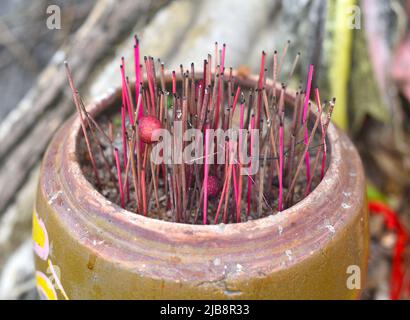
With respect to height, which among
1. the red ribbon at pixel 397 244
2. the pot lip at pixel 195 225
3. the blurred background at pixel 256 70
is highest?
the blurred background at pixel 256 70

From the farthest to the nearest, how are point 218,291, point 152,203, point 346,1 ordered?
point 346,1 < point 152,203 < point 218,291

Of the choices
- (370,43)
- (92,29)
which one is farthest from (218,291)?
(92,29)

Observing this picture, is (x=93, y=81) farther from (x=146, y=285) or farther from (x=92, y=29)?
(x=146, y=285)

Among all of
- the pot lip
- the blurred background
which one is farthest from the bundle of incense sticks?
the blurred background

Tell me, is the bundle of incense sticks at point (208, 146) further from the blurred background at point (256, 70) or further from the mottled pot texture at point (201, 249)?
the blurred background at point (256, 70)

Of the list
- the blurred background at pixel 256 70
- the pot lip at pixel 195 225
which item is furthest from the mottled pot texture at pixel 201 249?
the blurred background at pixel 256 70

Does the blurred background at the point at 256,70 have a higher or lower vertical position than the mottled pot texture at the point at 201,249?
higher

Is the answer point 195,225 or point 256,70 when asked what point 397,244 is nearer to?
point 256,70

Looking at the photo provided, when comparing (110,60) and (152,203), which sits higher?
(110,60)
